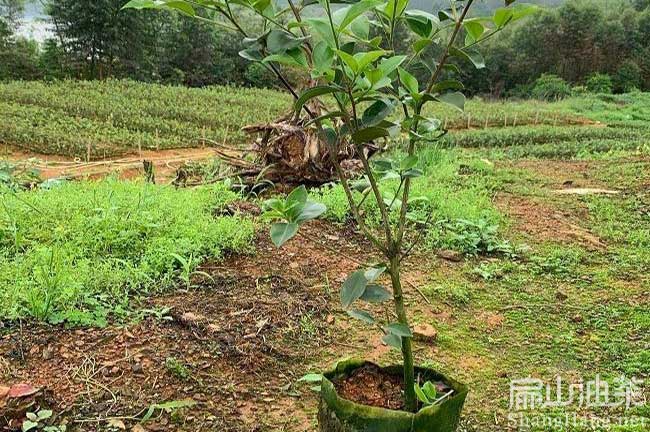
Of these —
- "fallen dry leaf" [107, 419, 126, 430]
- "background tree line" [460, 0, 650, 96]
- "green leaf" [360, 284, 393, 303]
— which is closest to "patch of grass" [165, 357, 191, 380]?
"fallen dry leaf" [107, 419, 126, 430]

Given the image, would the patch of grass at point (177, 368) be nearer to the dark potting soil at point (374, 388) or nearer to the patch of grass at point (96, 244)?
the patch of grass at point (96, 244)

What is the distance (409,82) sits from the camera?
1289 millimetres

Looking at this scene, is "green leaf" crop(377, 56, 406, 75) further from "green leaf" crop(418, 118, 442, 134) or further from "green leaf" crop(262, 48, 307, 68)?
"green leaf" crop(418, 118, 442, 134)

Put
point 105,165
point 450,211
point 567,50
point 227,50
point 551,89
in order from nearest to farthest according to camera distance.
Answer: point 450,211, point 105,165, point 227,50, point 551,89, point 567,50

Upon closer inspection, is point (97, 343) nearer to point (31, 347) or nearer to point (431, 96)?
point (31, 347)

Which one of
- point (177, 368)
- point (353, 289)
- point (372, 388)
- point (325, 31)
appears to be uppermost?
point (325, 31)

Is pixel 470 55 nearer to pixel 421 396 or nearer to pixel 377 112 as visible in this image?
pixel 377 112

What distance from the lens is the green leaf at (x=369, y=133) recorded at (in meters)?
1.23

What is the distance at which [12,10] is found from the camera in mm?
24547

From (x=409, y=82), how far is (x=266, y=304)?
1.44 metres

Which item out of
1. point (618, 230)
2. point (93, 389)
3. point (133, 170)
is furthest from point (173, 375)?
point (133, 170)

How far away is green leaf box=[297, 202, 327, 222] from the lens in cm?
123

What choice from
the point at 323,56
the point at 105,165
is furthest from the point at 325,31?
the point at 105,165

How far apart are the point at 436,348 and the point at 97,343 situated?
1.25m
